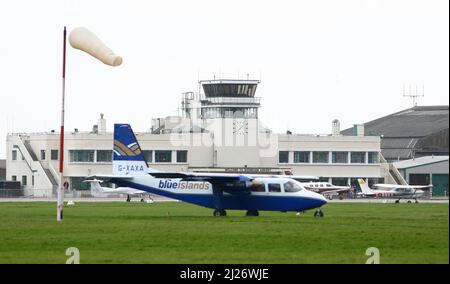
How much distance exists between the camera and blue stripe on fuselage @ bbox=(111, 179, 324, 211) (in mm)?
60594

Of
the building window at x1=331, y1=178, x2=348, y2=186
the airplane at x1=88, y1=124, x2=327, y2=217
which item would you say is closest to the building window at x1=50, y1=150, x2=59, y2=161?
the building window at x1=331, y1=178, x2=348, y2=186

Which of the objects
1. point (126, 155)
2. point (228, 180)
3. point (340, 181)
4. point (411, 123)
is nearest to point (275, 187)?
point (228, 180)

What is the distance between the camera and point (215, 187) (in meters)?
62.9

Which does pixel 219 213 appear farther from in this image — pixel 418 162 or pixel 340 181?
pixel 418 162

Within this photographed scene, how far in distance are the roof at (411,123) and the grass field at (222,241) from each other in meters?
109

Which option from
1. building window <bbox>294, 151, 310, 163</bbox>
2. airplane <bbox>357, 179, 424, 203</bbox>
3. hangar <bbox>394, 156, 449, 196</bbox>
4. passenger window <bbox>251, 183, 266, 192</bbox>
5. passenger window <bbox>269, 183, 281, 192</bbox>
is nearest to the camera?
passenger window <bbox>269, 183, 281, 192</bbox>

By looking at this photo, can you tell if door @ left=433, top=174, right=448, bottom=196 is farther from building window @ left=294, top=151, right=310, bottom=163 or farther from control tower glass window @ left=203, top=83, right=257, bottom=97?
control tower glass window @ left=203, top=83, right=257, bottom=97

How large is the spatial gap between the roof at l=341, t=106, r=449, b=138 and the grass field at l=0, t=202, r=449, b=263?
4307 inches

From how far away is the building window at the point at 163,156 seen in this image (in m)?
136

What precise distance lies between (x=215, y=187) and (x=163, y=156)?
7353 cm

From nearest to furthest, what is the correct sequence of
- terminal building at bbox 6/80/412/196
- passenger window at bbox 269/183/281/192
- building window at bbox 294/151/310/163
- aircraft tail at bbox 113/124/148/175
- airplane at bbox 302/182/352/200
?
passenger window at bbox 269/183/281/192, aircraft tail at bbox 113/124/148/175, airplane at bbox 302/182/352/200, terminal building at bbox 6/80/412/196, building window at bbox 294/151/310/163
